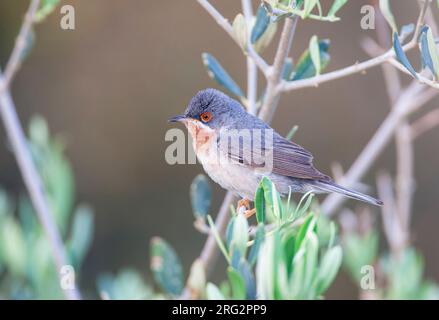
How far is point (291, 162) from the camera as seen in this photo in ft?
11.2

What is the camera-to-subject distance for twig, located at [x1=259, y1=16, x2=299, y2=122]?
8.39ft

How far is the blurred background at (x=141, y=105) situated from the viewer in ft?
24.2

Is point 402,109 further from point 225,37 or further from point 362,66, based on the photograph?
point 225,37

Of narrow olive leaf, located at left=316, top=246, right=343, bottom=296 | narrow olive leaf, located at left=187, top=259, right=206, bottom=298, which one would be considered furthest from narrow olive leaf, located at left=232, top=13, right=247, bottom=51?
narrow olive leaf, located at left=316, top=246, right=343, bottom=296

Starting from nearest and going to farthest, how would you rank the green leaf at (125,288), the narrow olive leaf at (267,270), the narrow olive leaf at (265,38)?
1. the narrow olive leaf at (267,270)
2. the narrow olive leaf at (265,38)
3. the green leaf at (125,288)

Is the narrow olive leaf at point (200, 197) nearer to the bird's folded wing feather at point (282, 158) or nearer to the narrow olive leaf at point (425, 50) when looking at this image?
the bird's folded wing feather at point (282, 158)

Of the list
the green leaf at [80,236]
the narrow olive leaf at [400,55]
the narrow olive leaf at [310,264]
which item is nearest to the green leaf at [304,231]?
the narrow olive leaf at [310,264]

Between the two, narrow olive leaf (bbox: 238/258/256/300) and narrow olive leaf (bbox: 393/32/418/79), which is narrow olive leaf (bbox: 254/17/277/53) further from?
narrow olive leaf (bbox: 238/258/256/300)

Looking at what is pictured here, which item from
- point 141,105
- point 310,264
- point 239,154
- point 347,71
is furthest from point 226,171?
point 141,105

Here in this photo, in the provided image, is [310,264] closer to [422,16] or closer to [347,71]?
[347,71]

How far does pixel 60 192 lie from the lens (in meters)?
3.56

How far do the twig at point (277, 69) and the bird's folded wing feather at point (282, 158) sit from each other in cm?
57

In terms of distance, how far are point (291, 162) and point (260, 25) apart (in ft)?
2.94

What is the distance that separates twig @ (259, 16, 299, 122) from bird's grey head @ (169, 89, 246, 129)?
517 mm
